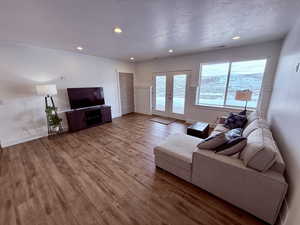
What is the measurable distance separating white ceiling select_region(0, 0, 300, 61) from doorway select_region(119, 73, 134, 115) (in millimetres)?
2861

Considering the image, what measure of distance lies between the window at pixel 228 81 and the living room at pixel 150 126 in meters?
0.03

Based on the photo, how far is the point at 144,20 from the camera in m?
2.02

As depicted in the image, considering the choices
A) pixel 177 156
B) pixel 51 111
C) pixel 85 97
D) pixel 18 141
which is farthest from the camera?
pixel 85 97

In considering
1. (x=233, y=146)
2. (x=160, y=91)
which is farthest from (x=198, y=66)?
(x=233, y=146)

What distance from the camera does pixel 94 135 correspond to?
371cm

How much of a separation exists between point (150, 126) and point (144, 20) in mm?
3144

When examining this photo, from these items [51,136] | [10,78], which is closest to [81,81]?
[10,78]

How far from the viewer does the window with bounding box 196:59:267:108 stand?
3514mm

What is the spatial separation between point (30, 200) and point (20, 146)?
7.53 feet

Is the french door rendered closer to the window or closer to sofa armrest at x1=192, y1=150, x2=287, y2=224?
the window

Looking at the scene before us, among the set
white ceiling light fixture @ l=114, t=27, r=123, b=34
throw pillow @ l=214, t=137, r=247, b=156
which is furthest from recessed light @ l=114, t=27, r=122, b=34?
throw pillow @ l=214, t=137, r=247, b=156

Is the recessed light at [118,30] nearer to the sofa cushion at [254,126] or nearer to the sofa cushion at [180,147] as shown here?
the sofa cushion at [180,147]

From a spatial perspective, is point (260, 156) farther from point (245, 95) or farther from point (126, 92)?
point (126, 92)

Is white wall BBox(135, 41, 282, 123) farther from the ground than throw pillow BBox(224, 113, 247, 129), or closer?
farther from the ground
